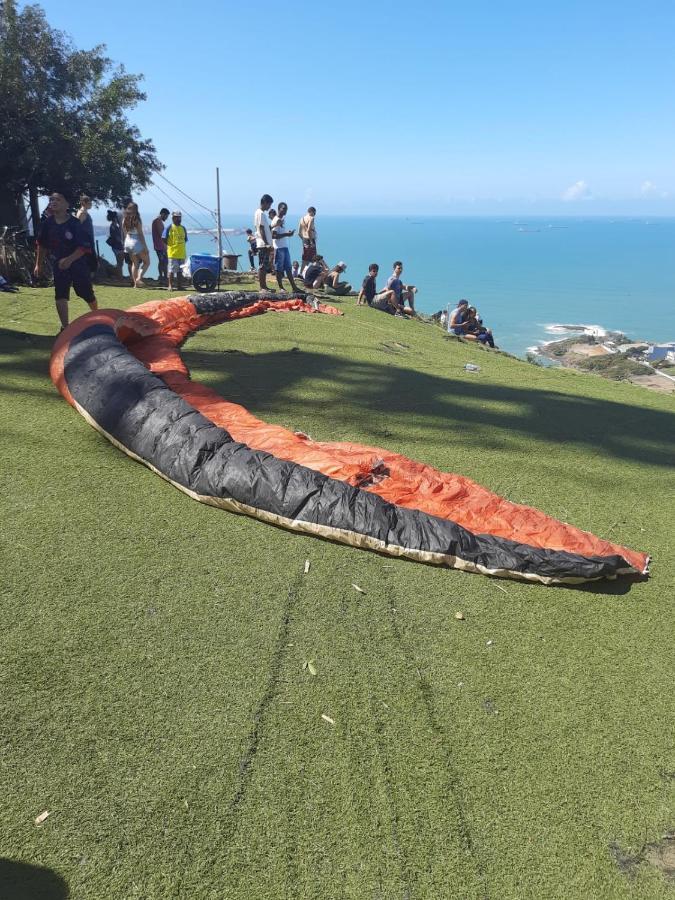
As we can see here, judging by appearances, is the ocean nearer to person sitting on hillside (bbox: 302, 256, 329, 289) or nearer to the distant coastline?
the distant coastline

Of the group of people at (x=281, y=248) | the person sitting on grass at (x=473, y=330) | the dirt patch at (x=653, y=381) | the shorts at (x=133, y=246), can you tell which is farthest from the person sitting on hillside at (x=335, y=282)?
the dirt patch at (x=653, y=381)

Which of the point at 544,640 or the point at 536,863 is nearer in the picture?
the point at 536,863

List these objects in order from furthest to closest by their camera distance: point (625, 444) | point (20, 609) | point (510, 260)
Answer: point (510, 260)
point (625, 444)
point (20, 609)

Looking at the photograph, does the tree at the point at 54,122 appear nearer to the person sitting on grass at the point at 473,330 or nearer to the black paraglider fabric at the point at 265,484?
the person sitting on grass at the point at 473,330

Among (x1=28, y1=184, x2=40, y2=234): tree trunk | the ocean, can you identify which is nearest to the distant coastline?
the ocean

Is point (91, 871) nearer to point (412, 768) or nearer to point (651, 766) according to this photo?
point (412, 768)

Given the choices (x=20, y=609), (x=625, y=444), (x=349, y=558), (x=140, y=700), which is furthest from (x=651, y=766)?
(x=625, y=444)

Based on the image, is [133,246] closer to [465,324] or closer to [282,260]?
[282,260]

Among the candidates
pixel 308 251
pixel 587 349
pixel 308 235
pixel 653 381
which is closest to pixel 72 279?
pixel 308 235
